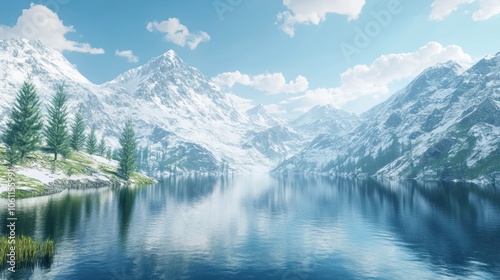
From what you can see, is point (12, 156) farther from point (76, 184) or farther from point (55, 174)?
point (76, 184)

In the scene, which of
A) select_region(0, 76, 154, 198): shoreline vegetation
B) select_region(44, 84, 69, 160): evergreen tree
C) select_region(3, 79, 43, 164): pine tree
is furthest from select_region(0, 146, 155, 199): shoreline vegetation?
select_region(3, 79, 43, 164): pine tree

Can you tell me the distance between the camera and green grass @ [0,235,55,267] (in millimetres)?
36375

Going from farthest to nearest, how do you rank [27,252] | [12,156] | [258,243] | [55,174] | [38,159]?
[38,159] < [55,174] < [12,156] < [258,243] < [27,252]

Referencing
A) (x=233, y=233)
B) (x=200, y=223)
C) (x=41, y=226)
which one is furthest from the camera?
(x=200, y=223)

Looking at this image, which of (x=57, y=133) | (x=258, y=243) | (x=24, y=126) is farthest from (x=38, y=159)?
(x=258, y=243)

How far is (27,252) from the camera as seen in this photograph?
37.2 meters

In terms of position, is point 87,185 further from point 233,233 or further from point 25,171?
point 233,233

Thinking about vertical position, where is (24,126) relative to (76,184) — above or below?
above

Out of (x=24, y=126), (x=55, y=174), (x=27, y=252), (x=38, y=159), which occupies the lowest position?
(x=27, y=252)

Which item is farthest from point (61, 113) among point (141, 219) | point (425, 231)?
point (425, 231)

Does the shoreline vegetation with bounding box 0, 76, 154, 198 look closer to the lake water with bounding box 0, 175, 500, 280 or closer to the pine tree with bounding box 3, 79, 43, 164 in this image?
the pine tree with bounding box 3, 79, 43, 164

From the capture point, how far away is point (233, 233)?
61.8 m

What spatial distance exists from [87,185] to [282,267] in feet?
406

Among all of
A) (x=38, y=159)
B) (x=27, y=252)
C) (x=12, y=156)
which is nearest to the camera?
(x=27, y=252)
